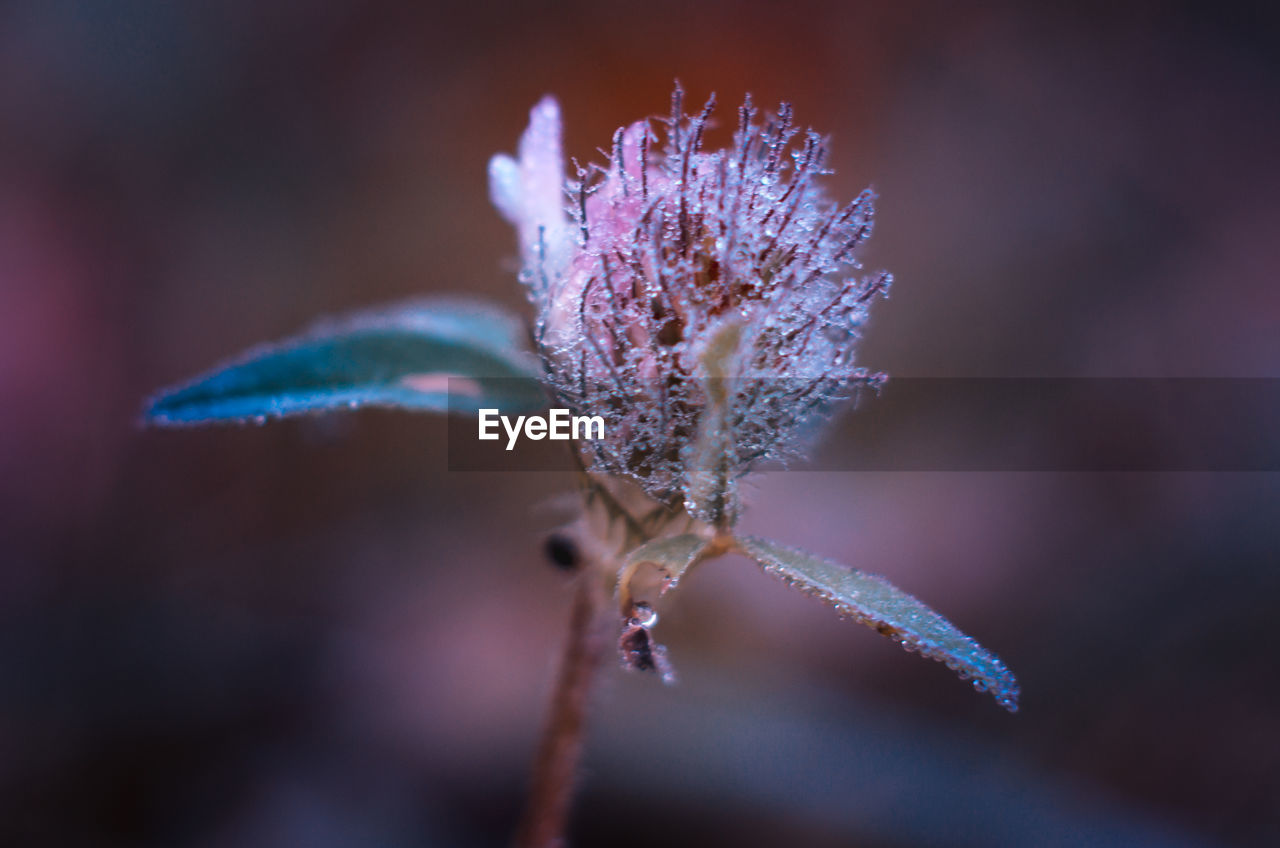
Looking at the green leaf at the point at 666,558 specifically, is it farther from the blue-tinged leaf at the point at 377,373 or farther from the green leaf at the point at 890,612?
the blue-tinged leaf at the point at 377,373

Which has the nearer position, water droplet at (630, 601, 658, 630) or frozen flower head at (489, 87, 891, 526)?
water droplet at (630, 601, 658, 630)

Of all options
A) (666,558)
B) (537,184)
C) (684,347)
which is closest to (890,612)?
(666,558)

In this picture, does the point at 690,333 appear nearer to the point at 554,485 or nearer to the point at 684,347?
the point at 684,347

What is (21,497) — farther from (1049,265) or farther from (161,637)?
(1049,265)

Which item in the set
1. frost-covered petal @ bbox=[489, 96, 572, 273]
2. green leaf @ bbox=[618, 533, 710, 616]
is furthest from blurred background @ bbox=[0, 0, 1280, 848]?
frost-covered petal @ bbox=[489, 96, 572, 273]
